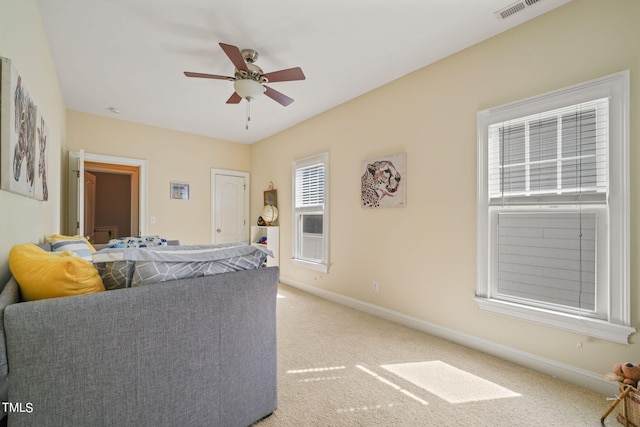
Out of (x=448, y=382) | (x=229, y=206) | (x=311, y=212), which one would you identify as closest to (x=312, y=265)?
(x=311, y=212)

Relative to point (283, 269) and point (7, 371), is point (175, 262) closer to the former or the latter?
point (7, 371)

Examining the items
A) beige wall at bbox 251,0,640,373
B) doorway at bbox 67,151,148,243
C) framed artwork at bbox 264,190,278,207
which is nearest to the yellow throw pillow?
beige wall at bbox 251,0,640,373

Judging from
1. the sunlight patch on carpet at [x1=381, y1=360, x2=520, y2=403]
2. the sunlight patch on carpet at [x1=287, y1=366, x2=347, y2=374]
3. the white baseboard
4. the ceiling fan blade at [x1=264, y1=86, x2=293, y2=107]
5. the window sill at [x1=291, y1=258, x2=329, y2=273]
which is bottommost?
the sunlight patch on carpet at [x1=287, y1=366, x2=347, y2=374]

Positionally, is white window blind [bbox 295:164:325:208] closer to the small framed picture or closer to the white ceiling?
the white ceiling

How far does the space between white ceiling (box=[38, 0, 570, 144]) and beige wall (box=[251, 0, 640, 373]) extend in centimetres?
22

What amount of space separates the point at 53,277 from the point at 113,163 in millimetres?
4000

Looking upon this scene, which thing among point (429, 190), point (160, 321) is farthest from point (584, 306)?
point (160, 321)

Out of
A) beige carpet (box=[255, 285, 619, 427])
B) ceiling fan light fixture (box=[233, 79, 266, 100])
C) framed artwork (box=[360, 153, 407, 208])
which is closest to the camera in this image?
beige carpet (box=[255, 285, 619, 427])

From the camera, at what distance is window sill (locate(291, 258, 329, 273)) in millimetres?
4094

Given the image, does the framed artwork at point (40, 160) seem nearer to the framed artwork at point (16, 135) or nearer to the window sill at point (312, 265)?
the framed artwork at point (16, 135)

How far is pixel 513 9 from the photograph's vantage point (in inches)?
81.5

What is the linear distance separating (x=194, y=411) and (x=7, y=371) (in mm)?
711

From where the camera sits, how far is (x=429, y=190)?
9.35 feet

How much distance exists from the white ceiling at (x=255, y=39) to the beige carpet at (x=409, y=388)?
267cm
